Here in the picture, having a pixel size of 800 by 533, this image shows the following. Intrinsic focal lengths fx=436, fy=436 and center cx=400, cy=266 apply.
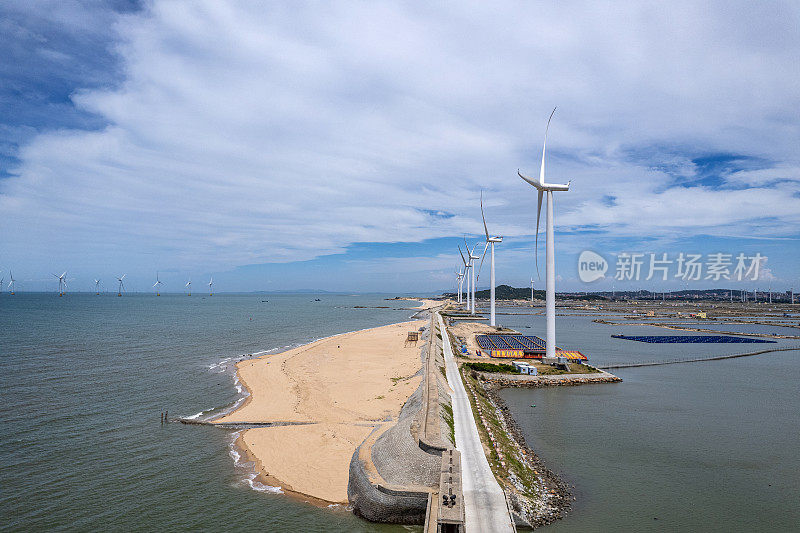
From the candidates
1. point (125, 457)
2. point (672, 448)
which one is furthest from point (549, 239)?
point (125, 457)

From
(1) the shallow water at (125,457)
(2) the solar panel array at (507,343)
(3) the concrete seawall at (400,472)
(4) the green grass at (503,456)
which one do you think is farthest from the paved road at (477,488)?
(2) the solar panel array at (507,343)

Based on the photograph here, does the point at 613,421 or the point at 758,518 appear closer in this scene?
the point at 758,518

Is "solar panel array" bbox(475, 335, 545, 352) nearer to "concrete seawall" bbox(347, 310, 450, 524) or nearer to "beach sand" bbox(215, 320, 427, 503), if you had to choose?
"beach sand" bbox(215, 320, 427, 503)

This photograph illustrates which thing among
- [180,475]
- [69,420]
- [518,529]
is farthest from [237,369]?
[518,529]

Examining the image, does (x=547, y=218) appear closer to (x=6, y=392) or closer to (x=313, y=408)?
(x=313, y=408)

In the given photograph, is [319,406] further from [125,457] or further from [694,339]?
[694,339]

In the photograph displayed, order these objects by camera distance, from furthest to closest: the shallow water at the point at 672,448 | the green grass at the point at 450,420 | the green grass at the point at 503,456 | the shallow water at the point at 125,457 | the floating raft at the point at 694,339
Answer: the floating raft at the point at 694,339 → the green grass at the point at 450,420 → the green grass at the point at 503,456 → the shallow water at the point at 672,448 → the shallow water at the point at 125,457

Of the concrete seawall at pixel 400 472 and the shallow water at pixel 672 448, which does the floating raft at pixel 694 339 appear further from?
the concrete seawall at pixel 400 472
